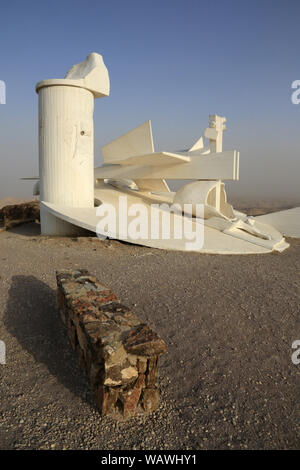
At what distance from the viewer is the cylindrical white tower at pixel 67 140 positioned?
867 centimetres

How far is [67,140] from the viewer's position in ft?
28.9

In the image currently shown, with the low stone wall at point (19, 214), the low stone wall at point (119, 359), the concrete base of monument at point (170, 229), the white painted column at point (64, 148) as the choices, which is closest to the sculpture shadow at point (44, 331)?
the low stone wall at point (119, 359)

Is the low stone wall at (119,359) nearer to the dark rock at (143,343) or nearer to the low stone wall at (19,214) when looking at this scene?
the dark rock at (143,343)

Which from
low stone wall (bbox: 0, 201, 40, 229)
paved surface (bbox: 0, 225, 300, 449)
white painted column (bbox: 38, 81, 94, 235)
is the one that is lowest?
paved surface (bbox: 0, 225, 300, 449)

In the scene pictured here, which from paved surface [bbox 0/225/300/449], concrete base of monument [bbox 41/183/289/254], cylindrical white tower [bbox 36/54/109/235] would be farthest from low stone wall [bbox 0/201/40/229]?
paved surface [bbox 0/225/300/449]

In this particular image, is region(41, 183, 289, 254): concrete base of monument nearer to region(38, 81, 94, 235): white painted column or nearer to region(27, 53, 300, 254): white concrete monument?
region(27, 53, 300, 254): white concrete monument

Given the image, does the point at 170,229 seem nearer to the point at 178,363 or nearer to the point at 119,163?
the point at 119,163

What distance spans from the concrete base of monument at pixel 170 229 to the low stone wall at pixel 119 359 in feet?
16.1

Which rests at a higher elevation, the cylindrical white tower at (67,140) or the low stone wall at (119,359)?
the cylindrical white tower at (67,140)

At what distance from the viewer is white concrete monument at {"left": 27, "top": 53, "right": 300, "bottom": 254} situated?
26.9ft

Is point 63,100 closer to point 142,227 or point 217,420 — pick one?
point 142,227

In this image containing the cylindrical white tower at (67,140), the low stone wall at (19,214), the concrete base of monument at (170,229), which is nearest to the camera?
the concrete base of monument at (170,229)

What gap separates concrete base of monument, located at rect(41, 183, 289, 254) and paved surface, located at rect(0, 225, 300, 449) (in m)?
1.66

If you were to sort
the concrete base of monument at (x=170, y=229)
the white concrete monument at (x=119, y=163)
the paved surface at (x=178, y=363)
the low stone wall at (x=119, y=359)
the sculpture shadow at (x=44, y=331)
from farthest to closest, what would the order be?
the white concrete monument at (x=119, y=163) < the concrete base of monument at (x=170, y=229) < the sculpture shadow at (x=44, y=331) < the low stone wall at (x=119, y=359) < the paved surface at (x=178, y=363)
